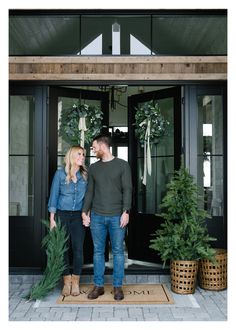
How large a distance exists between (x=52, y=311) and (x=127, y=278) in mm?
1208

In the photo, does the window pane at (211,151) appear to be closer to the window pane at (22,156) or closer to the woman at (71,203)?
the woman at (71,203)

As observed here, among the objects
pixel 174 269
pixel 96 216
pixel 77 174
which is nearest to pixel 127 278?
pixel 174 269

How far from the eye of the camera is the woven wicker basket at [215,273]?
4215 millimetres

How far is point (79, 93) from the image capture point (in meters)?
4.95

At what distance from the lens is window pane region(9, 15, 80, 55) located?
4.61 m

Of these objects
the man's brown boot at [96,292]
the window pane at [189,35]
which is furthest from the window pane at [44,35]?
the man's brown boot at [96,292]

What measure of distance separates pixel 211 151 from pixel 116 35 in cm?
172

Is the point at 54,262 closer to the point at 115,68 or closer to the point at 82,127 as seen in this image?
the point at 82,127

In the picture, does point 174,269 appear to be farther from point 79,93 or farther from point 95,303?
point 79,93

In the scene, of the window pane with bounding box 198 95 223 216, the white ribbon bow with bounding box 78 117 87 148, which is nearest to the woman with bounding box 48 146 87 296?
the white ribbon bow with bounding box 78 117 87 148

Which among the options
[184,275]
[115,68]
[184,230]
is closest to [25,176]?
[115,68]

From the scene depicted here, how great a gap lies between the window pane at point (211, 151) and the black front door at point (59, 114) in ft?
4.17

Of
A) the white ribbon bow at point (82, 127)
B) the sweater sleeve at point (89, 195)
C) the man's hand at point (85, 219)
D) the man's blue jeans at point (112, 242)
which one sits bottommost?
the man's blue jeans at point (112, 242)

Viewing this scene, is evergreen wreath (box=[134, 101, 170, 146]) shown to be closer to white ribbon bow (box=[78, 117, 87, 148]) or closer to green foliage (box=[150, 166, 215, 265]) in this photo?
white ribbon bow (box=[78, 117, 87, 148])
